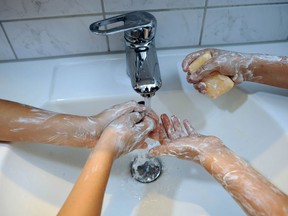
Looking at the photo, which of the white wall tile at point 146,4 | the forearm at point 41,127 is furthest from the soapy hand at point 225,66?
the forearm at point 41,127

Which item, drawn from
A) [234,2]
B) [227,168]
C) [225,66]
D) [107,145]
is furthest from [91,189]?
[234,2]

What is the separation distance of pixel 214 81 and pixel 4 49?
439mm

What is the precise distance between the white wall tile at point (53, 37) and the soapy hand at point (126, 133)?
0.20 meters

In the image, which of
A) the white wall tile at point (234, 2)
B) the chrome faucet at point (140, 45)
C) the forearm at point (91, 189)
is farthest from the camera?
the white wall tile at point (234, 2)

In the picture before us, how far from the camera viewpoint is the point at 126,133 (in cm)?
45

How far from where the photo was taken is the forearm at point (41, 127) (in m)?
0.44

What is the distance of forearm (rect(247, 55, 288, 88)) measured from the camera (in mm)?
499

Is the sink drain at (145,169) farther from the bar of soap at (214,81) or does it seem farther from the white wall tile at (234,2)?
the white wall tile at (234,2)

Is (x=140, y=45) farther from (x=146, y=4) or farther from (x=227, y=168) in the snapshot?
(x=227, y=168)

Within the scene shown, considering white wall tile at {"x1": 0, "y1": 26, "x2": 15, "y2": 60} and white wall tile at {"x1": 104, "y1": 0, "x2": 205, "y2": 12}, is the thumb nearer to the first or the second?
white wall tile at {"x1": 104, "y1": 0, "x2": 205, "y2": 12}

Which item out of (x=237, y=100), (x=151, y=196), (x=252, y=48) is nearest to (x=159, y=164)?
(x=151, y=196)

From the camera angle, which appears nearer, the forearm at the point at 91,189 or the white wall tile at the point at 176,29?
the forearm at the point at 91,189

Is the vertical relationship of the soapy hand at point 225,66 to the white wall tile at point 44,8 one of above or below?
below

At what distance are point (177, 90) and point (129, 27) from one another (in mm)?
174
